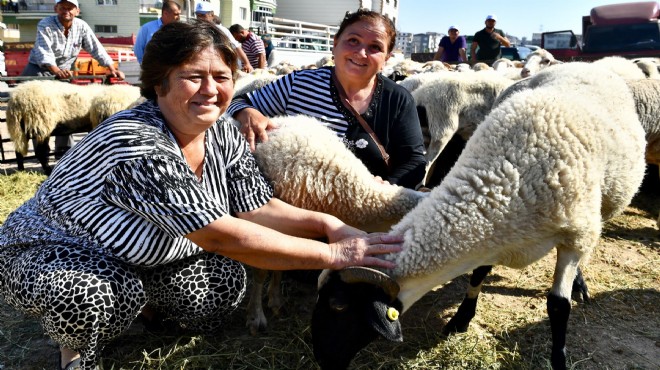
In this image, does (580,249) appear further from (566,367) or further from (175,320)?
(175,320)

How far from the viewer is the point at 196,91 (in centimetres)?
186

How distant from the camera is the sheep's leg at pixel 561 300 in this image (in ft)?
7.48

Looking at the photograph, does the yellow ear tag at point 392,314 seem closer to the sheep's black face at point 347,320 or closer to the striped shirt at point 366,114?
the sheep's black face at point 347,320

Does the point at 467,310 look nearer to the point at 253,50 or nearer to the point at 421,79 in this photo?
the point at 421,79

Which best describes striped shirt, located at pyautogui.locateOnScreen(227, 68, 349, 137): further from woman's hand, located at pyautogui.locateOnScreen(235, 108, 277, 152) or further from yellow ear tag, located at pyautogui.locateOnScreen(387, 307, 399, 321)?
yellow ear tag, located at pyautogui.locateOnScreen(387, 307, 399, 321)

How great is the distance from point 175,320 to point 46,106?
4215 millimetres

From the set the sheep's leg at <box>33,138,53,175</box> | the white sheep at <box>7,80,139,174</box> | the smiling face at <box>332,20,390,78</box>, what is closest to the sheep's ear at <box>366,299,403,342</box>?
the smiling face at <box>332,20,390,78</box>

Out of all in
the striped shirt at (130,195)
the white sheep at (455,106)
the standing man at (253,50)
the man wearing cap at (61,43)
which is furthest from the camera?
the standing man at (253,50)

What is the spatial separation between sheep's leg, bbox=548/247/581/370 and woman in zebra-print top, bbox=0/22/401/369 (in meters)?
0.87

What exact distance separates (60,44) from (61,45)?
0.05 ft

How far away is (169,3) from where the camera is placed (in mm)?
5684

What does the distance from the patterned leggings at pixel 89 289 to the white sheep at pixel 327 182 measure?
1.98ft

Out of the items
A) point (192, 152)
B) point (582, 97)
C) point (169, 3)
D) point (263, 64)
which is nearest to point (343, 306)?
point (192, 152)

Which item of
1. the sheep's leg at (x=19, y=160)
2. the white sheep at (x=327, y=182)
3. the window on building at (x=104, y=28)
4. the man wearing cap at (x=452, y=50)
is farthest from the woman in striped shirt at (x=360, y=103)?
the window on building at (x=104, y=28)
